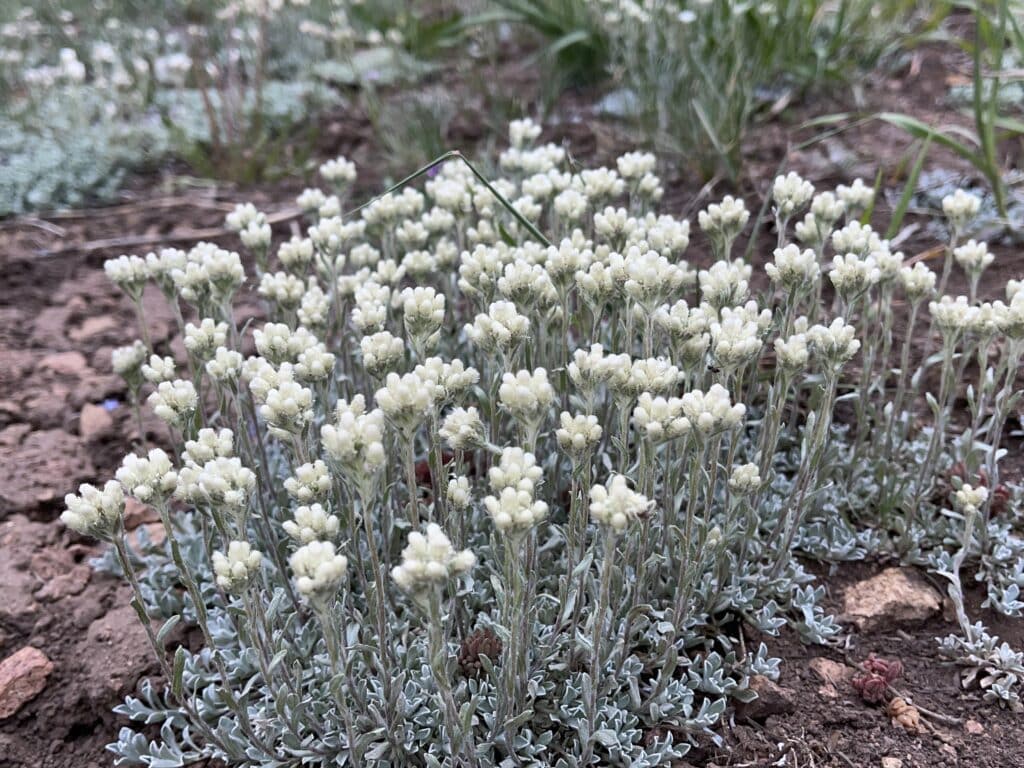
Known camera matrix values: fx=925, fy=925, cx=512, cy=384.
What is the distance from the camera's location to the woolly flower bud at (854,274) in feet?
7.77

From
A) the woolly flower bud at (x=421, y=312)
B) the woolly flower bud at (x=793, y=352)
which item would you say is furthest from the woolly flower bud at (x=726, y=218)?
the woolly flower bud at (x=421, y=312)

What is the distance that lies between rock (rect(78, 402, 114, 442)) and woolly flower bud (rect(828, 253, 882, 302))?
104 inches

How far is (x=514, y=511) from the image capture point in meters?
1.81

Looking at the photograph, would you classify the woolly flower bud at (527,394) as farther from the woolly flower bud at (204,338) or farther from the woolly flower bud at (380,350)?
the woolly flower bud at (204,338)

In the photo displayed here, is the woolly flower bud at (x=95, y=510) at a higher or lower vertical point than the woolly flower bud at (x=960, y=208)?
lower

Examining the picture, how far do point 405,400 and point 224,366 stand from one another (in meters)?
0.69

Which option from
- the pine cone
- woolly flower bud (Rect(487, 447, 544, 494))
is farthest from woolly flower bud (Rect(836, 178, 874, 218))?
the pine cone

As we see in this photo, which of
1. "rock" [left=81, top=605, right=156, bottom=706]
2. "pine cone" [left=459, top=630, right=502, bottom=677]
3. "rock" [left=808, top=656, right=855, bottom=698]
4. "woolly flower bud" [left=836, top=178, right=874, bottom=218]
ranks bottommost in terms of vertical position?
"rock" [left=808, top=656, right=855, bottom=698]

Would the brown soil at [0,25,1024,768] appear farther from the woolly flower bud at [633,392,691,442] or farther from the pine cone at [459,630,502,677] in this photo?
the woolly flower bud at [633,392,691,442]

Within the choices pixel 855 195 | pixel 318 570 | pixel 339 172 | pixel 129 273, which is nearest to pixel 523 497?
→ pixel 318 570

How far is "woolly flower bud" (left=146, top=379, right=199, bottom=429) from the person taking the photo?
2.26m

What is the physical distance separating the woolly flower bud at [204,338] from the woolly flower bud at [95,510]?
0.54 metres

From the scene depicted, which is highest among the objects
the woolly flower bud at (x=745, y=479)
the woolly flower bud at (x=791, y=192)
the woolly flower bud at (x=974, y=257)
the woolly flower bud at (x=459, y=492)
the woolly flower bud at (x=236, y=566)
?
the woolly flower bud at (x=791, y=192)

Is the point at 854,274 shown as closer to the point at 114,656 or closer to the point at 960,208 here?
the point at 960,208
